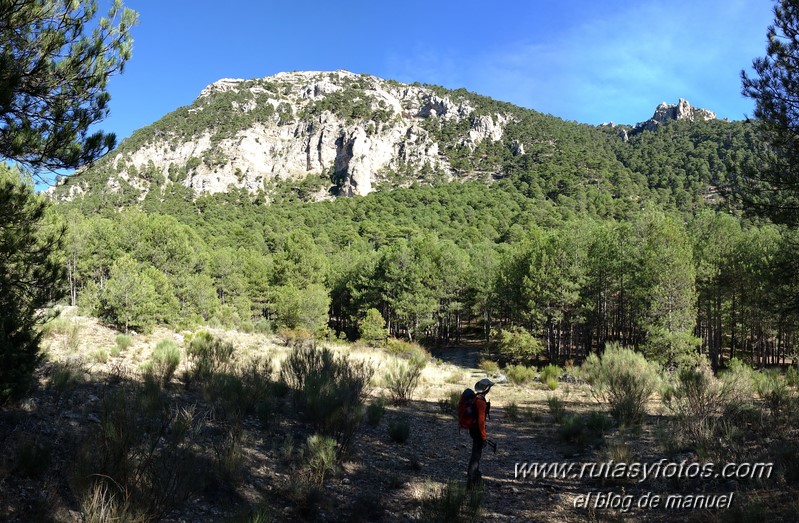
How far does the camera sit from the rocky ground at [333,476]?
164 inches

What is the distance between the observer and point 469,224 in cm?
8594

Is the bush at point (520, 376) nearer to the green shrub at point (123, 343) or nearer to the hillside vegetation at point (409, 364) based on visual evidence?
the hillside vegetation at point (409, 364)

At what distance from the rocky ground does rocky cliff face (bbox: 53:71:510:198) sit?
369 feet

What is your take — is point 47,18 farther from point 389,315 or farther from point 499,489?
point 389,315

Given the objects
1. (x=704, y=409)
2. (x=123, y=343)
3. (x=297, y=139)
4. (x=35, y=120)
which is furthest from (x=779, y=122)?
(x=297, y=139)

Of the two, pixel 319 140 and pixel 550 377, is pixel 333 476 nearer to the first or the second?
pixel 550 377

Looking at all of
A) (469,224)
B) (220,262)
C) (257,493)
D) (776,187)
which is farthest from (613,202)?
(257,493)

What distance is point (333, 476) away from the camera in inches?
230

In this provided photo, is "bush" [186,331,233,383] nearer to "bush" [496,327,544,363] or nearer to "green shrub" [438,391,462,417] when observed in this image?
"green shrub" [438,391,462,417]

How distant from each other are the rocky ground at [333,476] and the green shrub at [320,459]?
0.16 metres

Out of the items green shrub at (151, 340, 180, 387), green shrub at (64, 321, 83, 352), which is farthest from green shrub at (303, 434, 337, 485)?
green shrub at (64, 321, 83, 352)

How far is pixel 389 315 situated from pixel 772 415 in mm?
37806

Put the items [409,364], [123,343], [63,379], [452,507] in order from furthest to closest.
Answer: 1. [409,364]
2. [123,343]
3. [63,379]
4. [452,507]

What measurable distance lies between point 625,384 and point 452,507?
25.2 ft
